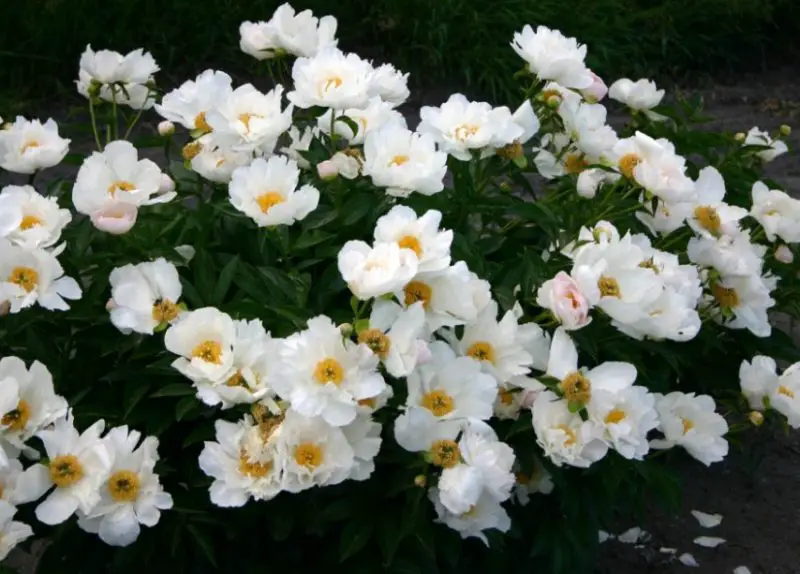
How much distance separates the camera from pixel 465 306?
1.43m

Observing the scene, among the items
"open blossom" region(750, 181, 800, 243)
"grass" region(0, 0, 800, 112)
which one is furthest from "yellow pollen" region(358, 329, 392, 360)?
"grass" region(0, 0, 800, 112)

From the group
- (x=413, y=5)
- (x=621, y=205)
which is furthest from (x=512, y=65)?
(x=621, y=205)

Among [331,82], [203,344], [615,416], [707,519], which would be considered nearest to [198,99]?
[331,82]

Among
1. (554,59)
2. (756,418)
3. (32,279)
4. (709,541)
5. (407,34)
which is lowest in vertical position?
(407,34)

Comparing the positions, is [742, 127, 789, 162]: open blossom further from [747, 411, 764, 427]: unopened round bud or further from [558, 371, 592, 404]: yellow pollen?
[558, 371, 592, 404]: yellow pollen

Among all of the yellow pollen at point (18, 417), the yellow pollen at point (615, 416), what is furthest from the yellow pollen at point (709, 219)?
the yellow pollen at point (18, 417)

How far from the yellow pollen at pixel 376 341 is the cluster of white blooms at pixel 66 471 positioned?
32cm

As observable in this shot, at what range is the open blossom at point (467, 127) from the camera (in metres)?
1.72

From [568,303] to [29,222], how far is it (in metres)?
0.74

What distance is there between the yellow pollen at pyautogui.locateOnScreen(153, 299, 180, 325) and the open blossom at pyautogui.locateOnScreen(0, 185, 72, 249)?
0.18 metres

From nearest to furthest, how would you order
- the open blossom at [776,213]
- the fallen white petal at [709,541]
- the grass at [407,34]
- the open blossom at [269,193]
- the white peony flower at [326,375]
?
the white peony flower at [326,375] < the open blossom at [269,193] < the open blossom at [776,213] < the fallen white petal at [709,541] < the grass at [407,34]

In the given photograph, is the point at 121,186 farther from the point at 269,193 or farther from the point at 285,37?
the point at 285,37

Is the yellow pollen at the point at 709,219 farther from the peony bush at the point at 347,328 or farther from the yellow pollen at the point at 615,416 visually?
the yellow pollen at the point at 615,416

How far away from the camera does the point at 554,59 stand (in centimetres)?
187
